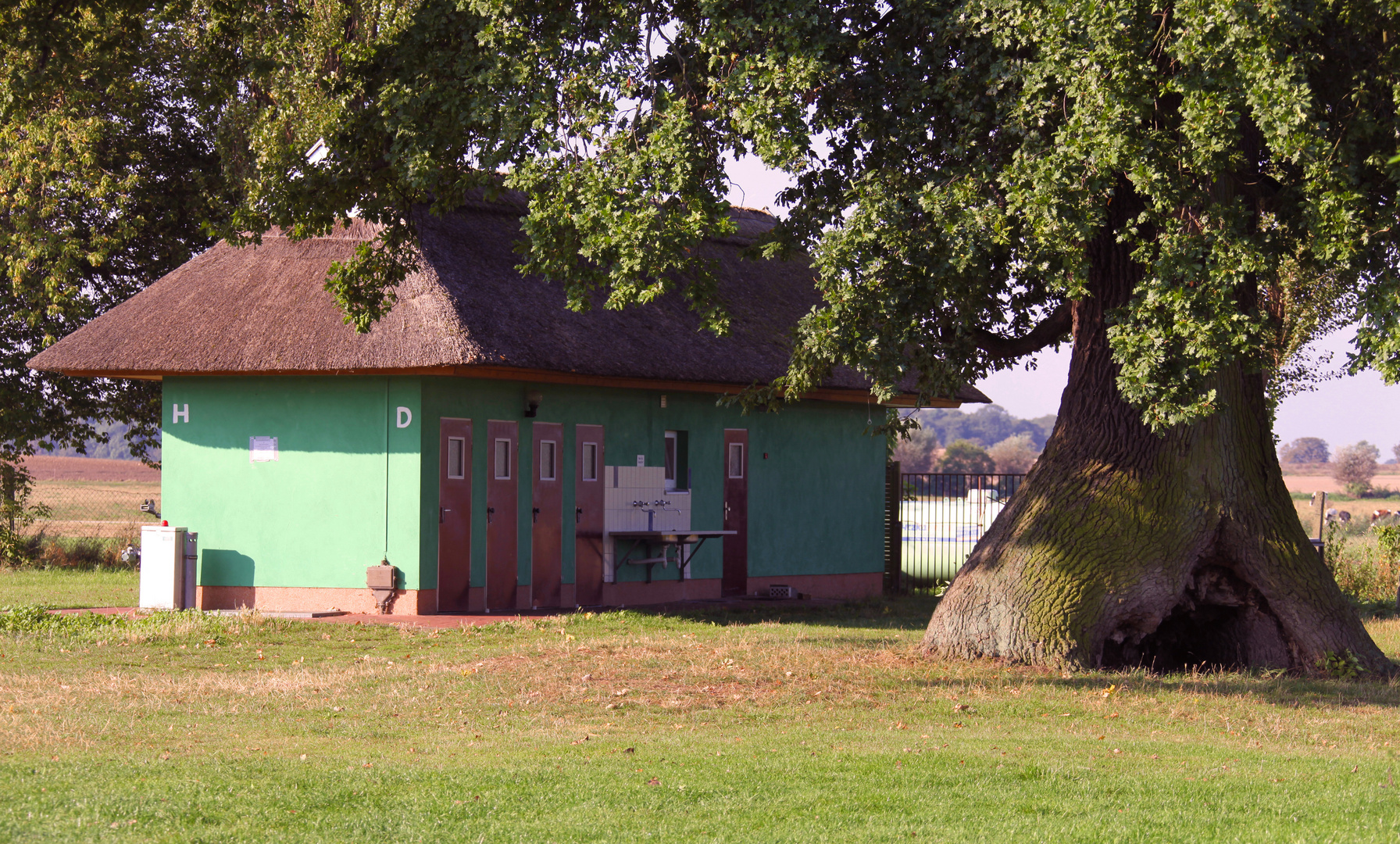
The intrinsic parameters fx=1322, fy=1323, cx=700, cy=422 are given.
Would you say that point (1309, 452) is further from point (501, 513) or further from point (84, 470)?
point (501, 513)

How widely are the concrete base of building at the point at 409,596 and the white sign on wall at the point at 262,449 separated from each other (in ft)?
4.80

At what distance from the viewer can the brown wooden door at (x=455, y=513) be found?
576 inches

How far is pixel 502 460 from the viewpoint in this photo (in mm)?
15367

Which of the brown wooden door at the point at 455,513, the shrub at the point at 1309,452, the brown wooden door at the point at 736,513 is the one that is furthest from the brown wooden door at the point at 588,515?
the shrub at the point at 1309,452

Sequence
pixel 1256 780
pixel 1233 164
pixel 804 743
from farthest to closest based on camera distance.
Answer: pixel 1233 164
pixel 804 743
pixel 1256 780

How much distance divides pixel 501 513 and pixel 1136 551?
721 centimetres

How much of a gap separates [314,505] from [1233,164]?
10.2m

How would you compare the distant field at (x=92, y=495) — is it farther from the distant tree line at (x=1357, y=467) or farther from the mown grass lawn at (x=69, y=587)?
the distant tree line at (x=1357, y=467)

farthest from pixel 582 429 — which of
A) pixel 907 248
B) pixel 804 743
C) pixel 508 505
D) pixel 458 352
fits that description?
pixel 804 743

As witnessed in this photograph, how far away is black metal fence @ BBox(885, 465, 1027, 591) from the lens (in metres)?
20.4

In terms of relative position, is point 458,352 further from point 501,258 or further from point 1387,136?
point 1387,136

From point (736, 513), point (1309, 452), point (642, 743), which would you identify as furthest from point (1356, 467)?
point (642, 743)

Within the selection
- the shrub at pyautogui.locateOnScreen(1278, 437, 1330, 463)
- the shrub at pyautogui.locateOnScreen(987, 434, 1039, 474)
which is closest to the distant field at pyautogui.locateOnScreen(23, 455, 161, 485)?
the shrub at pyautogui.locateOnScreen(987, 434, 1039, 474)

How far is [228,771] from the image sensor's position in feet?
21.4
